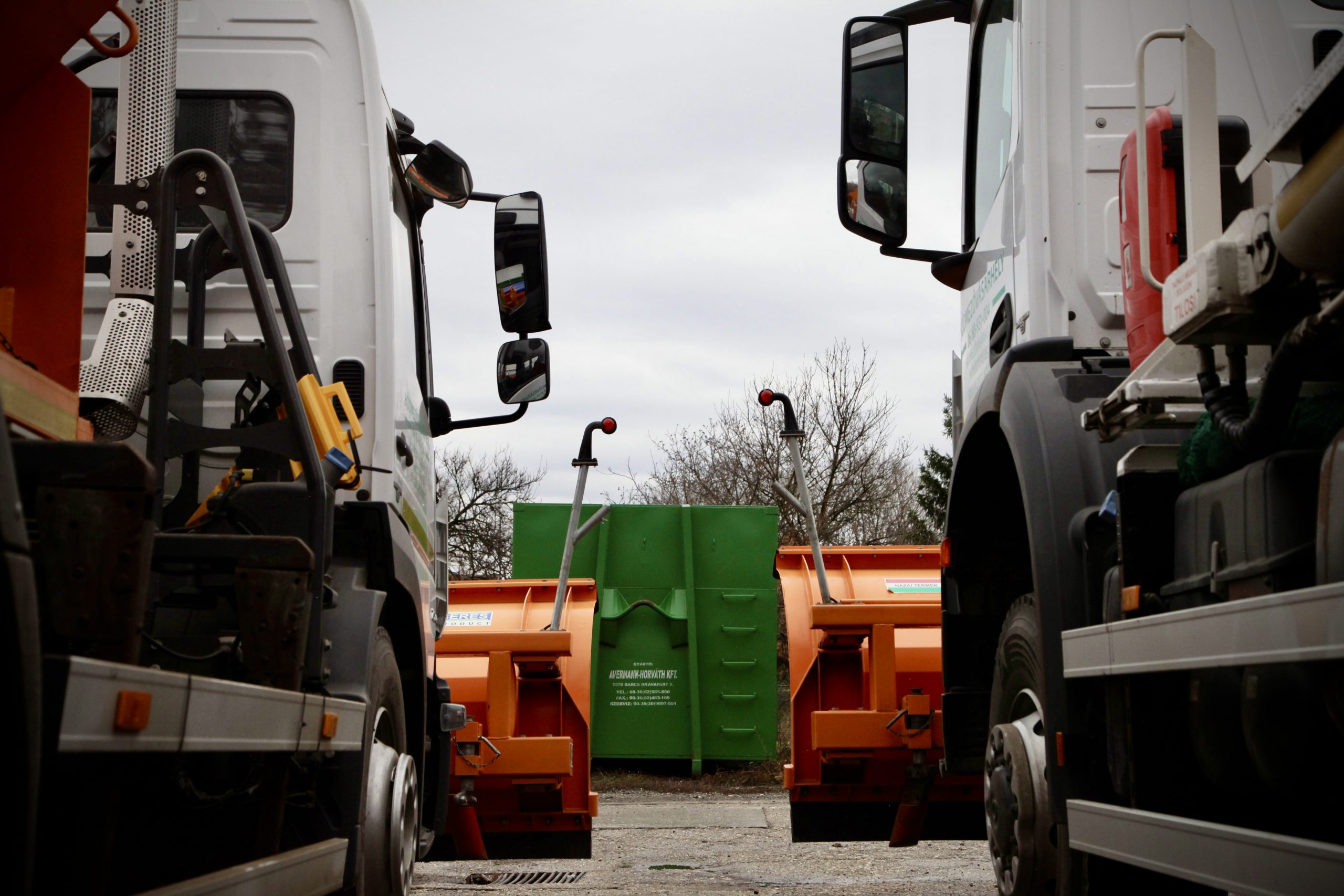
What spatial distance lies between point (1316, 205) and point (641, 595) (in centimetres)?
819

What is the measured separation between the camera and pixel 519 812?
6.25 metres

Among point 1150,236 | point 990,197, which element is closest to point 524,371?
point 990,197

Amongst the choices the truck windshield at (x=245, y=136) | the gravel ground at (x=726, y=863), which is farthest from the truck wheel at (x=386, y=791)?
the gravel ground at (x=726, y=863)

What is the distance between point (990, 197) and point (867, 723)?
2732 mm

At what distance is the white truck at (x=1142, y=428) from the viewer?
2.09m

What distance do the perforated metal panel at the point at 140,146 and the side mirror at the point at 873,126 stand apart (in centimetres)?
A: 200

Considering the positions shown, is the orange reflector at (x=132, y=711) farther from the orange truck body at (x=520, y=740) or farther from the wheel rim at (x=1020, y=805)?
the orange truck body at (x=520, y=740)

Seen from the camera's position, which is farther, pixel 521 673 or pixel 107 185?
pixel 521 673

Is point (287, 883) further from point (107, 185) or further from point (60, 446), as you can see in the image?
point (107, 185)

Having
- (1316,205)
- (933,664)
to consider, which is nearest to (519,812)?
(933,664)

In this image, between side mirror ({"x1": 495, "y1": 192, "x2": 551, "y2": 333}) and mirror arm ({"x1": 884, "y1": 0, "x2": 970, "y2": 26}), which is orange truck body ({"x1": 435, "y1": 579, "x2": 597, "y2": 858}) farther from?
mirror arm ({"x1": 884, "y1": 0, "x2": 970, "y2": 26})

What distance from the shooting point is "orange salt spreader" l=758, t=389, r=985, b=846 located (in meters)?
5.92

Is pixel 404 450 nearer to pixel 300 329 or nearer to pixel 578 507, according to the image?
pixel 300 329

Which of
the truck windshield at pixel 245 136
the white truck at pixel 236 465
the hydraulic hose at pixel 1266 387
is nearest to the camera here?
the white truck at pixel 236 465
